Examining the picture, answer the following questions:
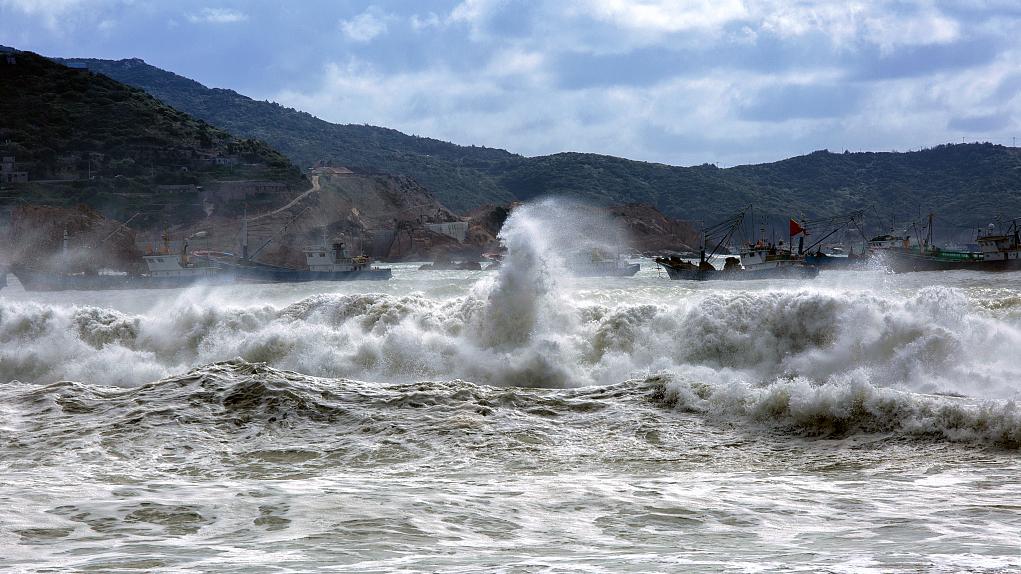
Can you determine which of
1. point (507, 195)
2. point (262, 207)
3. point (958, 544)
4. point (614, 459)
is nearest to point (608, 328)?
point (614, 459)

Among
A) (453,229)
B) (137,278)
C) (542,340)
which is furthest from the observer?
(453,229)

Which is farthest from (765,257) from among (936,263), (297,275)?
(297,275)

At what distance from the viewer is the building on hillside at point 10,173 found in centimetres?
9600

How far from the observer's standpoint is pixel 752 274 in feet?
199

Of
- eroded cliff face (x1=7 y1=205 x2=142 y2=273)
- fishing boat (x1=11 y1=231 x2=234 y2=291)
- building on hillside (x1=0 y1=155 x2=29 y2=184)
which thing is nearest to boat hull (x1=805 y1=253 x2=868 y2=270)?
fishing boat (x1=11 y1=231 x2=234 y2=291)

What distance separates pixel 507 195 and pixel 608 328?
139684 mm

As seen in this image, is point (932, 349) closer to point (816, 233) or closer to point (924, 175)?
point (816, 233)

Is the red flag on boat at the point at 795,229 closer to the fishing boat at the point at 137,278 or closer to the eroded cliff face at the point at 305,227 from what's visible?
the eroded cliff face at the point at 305,227

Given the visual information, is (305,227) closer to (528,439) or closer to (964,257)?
(964,257)

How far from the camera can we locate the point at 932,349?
1491 centimetres

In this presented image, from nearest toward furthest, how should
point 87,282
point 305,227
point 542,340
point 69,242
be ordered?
point 542,340
point 87,282
point 69,242
point 305,227

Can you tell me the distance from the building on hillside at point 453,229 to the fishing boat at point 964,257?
56060 mm

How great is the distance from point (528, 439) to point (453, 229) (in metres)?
106

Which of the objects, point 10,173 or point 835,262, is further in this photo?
point 10,173
